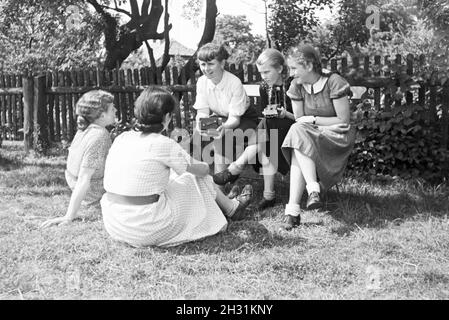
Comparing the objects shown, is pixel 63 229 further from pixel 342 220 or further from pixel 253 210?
pixel 342 220

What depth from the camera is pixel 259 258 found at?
10.3 feet

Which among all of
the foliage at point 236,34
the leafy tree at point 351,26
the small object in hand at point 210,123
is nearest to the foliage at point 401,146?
the small object in hand at point 210,123

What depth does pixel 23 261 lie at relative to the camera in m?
3.21

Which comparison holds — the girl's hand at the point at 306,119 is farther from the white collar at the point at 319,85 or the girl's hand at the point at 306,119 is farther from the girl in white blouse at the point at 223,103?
the girl in white blouse at the point at 223,103

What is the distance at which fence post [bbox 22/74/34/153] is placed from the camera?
8.26 metres

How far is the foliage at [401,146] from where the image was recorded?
209 inches

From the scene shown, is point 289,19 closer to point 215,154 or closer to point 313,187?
point 215,154

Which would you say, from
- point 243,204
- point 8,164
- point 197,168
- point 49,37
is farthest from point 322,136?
point 49,37

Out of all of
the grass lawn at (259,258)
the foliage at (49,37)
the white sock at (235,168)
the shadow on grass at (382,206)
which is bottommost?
the grass lawn at (259,258)

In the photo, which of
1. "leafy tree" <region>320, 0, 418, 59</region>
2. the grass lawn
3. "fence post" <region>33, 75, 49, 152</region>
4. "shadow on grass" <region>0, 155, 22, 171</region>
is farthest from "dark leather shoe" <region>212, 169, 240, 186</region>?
"leafy tree" <region>320, 0, 418, 59</region>

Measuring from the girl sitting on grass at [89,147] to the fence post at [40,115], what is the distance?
4068mm

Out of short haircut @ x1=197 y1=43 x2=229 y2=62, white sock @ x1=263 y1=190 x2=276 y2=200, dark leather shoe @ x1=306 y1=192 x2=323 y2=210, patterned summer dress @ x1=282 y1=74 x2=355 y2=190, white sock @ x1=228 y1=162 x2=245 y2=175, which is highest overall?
short haircut @ x1=197 y1=43 x2=229 y2=62

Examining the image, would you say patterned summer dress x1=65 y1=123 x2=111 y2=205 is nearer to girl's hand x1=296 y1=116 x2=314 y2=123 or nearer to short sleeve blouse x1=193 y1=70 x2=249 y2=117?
short sleeve blouse x1=193 y1=70 x2=249 y2=117

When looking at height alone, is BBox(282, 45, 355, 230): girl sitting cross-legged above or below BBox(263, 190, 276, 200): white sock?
above
